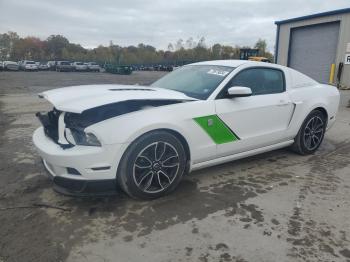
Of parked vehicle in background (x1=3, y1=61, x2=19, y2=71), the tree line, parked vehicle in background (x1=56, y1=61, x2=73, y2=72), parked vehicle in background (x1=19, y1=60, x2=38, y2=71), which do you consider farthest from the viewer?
the tree line

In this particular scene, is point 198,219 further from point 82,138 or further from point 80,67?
point 80,67

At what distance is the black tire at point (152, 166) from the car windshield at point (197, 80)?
0.77 m

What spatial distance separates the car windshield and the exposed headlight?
1.33m

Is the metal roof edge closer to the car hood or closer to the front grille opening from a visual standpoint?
the car hood

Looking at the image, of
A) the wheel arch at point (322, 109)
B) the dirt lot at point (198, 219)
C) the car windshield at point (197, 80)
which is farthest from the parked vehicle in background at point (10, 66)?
the wheel arch at point (322, 109)

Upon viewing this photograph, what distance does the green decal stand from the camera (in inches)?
142

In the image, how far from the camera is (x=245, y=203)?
3.37m

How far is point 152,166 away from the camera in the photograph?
3312mm

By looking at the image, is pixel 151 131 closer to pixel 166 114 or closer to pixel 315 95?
pixel 166 114

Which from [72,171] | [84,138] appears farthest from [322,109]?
[72,171]

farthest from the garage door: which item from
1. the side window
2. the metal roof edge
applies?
the side window

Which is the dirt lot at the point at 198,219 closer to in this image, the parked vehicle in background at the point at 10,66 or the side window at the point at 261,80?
the side window at the point at 261,80

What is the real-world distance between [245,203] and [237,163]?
1250mm

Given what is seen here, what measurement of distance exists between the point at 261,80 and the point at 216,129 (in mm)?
1146
